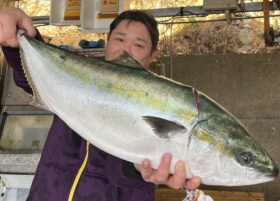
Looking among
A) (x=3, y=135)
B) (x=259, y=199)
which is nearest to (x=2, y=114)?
(x=3, y=135)

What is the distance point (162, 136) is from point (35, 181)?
831mm

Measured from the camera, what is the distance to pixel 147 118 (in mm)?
1622

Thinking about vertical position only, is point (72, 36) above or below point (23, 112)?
above

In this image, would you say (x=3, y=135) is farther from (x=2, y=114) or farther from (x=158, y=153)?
(x=158, y=153)

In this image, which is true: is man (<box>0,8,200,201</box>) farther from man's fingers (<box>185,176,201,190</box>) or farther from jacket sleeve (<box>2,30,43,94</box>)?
man's fingers (<box>185,176,201,190</box>)

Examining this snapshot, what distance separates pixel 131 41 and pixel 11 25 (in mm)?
628

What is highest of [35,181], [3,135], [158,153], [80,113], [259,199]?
[80,113]

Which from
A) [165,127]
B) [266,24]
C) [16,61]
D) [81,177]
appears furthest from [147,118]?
[266,24]

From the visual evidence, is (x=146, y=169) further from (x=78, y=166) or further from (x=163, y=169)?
(x=78, y=166)

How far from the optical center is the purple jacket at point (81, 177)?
6.30 feet

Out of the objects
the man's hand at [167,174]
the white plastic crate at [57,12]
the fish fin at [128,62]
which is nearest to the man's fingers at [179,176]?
the man's hand at [167,174]

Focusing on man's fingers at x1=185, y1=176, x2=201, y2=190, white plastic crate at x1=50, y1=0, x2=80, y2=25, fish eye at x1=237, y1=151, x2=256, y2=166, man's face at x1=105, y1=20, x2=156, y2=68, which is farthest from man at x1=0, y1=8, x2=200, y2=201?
white plastic crate at x1=50, y1=0, x2=80, y2=25

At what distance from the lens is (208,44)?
4730mm

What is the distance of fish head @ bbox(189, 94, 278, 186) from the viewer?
5.10ft
